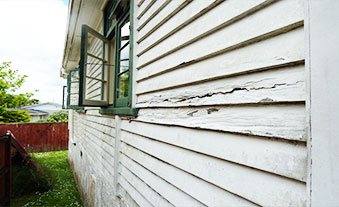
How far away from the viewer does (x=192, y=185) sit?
1.17 m

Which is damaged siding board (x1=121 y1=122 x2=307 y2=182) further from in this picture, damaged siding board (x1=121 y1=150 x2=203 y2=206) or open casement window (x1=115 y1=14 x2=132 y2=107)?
open casement window (x1=115 y1=14 x2=132 y2=107)

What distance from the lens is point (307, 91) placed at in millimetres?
597

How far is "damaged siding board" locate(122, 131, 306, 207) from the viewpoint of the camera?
2.21 ft

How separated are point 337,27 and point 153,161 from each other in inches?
58.5

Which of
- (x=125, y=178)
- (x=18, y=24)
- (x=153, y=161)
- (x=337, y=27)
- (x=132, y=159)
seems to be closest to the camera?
(x=337, y=27)

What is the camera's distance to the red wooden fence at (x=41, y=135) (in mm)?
12148

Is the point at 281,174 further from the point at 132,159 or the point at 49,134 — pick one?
the point at 49,134

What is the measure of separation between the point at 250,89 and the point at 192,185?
0.71 m

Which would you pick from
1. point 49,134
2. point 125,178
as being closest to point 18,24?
point 49,134

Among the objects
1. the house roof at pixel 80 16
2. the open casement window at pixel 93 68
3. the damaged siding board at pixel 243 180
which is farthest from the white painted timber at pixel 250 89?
the house roof at pixel 80 16

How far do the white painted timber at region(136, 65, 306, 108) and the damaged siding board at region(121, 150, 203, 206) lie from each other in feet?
2.03

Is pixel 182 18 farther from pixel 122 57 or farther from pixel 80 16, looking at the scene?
pixel 80 16

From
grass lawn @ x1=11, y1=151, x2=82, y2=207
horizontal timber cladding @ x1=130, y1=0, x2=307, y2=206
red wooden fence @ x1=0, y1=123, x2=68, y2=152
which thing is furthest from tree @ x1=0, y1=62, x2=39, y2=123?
horizontal timber cladding @ x1=130, y1=0, x2=307, y2=206

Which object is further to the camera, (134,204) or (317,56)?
(134,204)
